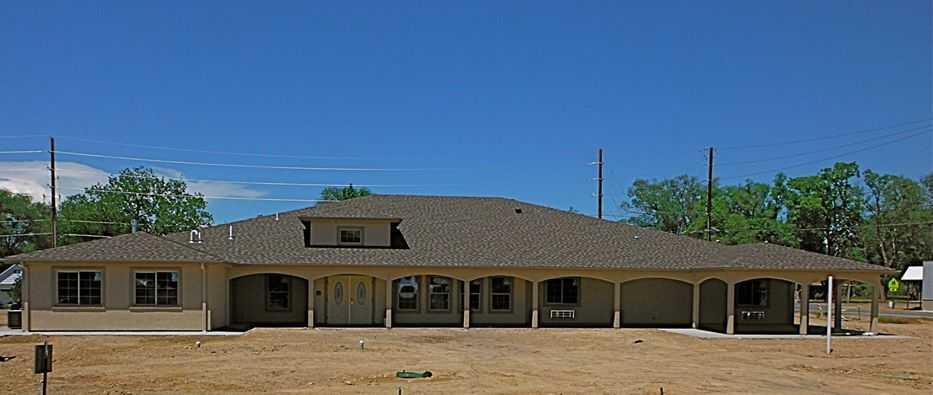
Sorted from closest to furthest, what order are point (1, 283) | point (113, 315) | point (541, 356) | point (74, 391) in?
point (74, 391), point (541, 356), point (113, 315), point (1, 283)

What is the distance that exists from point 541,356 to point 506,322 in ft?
29.7

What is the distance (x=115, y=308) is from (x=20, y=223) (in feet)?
161

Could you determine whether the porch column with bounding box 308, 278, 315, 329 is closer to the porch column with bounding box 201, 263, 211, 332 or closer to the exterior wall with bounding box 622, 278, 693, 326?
the porch column with bounding box 201, 263, 211, 332

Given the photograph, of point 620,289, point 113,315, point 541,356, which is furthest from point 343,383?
point 620,289

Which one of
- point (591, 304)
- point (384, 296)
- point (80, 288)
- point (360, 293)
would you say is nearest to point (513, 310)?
point (591, 304)

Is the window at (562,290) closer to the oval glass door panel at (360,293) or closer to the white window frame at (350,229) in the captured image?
the oval glass door panel at (360,293)

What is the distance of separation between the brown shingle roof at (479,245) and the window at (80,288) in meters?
0.66

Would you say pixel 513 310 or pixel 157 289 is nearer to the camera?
pixel 157 289

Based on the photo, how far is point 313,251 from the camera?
96.6 feet

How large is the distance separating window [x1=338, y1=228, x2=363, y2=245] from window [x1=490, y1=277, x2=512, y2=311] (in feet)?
17.0

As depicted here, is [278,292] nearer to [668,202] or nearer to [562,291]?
[562,291]

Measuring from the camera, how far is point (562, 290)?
31.1 meters

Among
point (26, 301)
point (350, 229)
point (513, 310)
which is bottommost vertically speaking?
point (513, 310)

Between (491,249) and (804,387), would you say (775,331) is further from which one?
(804,387)
